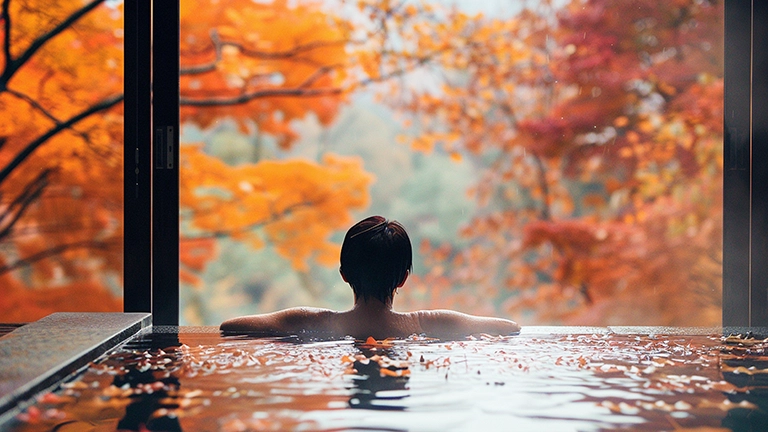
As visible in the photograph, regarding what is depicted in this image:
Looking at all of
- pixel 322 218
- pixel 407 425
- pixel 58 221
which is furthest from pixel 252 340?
pixel 322 218

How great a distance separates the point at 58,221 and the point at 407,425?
11.3ft

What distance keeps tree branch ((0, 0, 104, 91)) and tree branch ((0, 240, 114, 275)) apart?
911 mm

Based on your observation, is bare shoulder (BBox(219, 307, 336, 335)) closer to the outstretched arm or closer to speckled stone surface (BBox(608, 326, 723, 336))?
the outstretched arm

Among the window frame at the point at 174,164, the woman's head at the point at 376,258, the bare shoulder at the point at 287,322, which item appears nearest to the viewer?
the woman's head at the point at 376,258

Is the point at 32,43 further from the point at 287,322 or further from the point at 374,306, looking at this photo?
the point at 374,306

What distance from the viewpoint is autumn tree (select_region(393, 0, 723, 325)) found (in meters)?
4.93

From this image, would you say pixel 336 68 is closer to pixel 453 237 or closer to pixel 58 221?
pixel 453 237

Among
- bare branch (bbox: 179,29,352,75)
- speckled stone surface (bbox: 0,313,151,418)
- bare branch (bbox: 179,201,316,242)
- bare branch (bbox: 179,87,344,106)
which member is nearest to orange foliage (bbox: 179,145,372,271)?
bare branch (bbox: 179,201,316,242)

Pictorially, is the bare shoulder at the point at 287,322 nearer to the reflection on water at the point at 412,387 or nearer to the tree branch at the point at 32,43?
the reflection on water at the point at 412,387

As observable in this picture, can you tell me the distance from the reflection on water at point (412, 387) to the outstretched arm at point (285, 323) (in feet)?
0.51

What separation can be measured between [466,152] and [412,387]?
3.69m

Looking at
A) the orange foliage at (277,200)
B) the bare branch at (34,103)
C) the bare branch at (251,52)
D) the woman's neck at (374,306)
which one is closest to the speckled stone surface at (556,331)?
the woman's neck at (374,306)

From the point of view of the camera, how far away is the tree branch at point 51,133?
4.02 m

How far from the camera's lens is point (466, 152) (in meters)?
5.22
